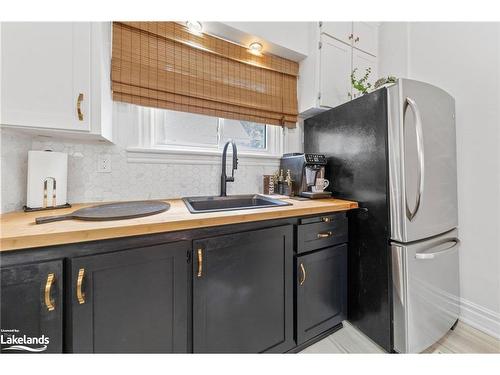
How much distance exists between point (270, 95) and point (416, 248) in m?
1.65

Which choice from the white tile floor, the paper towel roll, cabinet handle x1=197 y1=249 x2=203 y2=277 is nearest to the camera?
cabinet handle x1=197 y1=249 x2=203 y2=277

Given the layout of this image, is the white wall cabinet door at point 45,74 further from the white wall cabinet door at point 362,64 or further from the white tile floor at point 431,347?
the white wall cabinet door at point 362,64

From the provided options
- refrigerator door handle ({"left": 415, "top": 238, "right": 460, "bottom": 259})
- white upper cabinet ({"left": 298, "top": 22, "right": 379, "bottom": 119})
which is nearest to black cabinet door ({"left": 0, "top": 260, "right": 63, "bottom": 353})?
refrigerator door handle ({"left": 415, "top": 238, "right": 460, "bottom": 259})

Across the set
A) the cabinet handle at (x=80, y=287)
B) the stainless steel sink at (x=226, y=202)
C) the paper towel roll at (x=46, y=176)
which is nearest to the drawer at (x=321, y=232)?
the stainless steel sink at (x=226, y=202)

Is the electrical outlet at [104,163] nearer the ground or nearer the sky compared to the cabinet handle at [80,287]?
nearer the sky

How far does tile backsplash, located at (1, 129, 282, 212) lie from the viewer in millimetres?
1018

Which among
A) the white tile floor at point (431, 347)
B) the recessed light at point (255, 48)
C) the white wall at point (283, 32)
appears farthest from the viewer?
the recessed light at point (255, 48)

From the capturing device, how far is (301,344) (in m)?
1.23

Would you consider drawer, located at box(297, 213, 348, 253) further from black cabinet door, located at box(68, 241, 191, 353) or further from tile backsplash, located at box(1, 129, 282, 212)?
tile backsplash, located at box(1, 129, 282, 212)

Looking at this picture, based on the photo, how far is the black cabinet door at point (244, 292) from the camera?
0.94m

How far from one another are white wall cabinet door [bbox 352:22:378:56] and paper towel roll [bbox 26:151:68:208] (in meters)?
2.59

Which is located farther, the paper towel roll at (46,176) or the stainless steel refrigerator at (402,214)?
the stainless steel refrigerator at (402,214)

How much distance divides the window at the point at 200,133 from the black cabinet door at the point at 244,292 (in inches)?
36.5

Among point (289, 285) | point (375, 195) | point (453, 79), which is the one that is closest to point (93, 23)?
point (289, 285)
